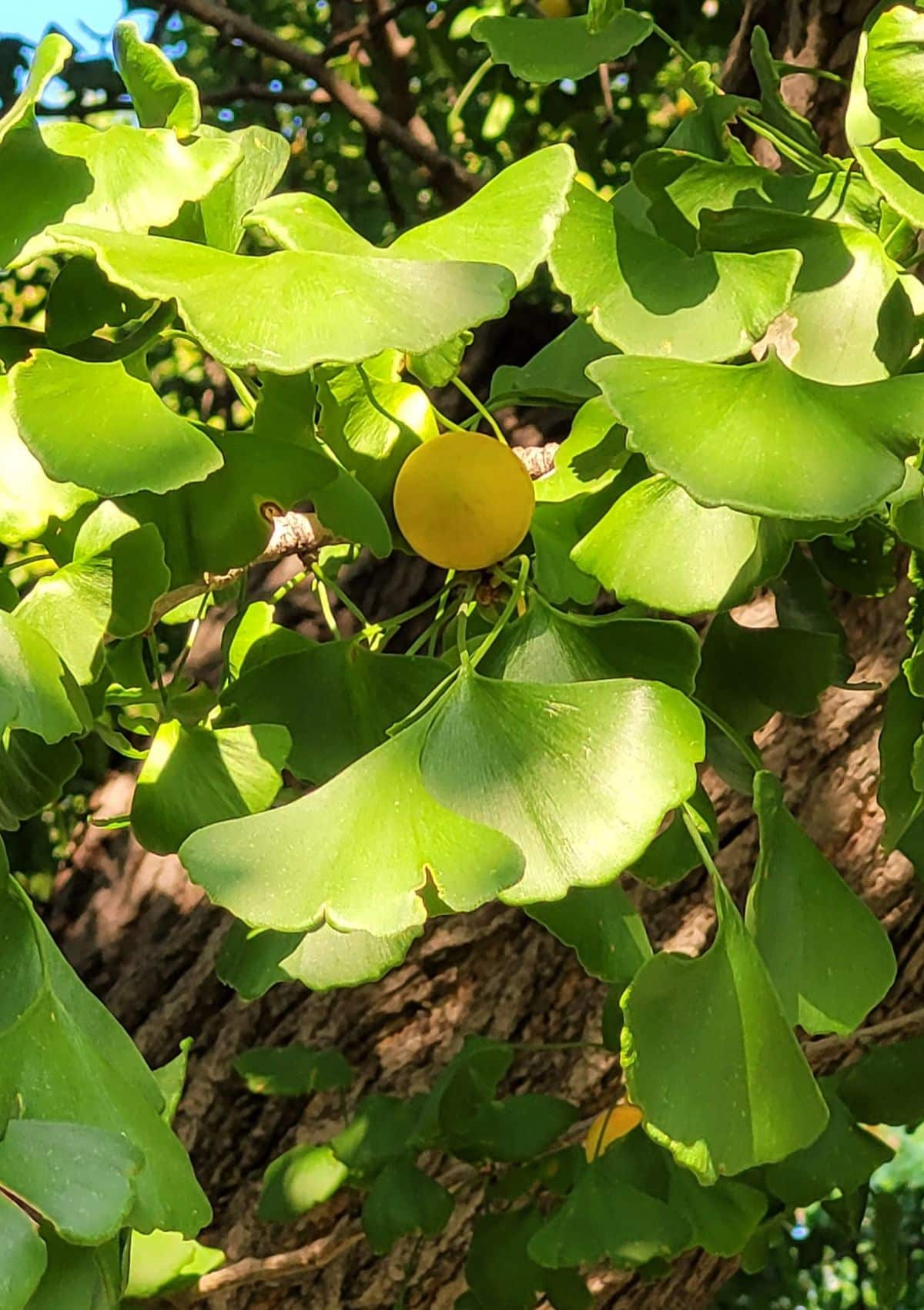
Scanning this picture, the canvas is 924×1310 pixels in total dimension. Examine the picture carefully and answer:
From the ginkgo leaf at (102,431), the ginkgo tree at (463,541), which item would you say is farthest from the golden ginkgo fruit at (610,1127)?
the ginkgo leaf at (102,431)

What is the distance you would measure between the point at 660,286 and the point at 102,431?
6.4 inches

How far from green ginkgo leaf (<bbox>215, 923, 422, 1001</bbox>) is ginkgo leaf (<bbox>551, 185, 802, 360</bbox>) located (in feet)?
0.58

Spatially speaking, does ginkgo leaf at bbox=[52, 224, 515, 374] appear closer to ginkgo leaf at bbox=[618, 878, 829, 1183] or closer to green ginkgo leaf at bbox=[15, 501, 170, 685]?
green ginkgo leaf at bbox=[15, 501, 170, 685]

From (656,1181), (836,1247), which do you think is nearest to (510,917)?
(656,1181)

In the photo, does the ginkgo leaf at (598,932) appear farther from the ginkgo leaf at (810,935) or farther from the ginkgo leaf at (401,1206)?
the ginkgo leaf at (401,1206)

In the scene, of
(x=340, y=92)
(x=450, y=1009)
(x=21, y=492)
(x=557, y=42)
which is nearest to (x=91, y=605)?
(x=21, y=492)

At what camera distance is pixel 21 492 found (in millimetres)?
389

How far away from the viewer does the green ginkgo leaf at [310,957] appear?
39 cm

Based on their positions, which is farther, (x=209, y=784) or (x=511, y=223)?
(x=209, y=784)

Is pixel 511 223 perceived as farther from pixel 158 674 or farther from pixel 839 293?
pixel 158 674

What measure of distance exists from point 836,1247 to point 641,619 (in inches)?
44.1

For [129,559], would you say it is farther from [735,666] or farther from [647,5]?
[647,5]

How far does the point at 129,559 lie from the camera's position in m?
0.40

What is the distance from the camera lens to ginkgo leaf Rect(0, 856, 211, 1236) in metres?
0.35
